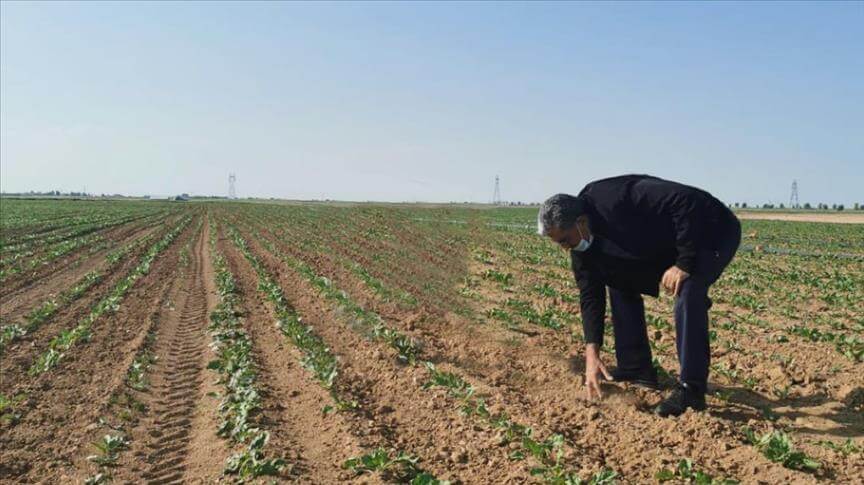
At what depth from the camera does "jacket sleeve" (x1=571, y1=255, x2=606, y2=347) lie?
4344 millimetres

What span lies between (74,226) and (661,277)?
3388 centimetres

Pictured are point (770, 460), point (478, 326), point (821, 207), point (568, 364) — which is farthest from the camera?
point (821, 207)

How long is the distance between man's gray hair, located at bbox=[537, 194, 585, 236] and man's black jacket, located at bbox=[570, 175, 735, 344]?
0.86ft

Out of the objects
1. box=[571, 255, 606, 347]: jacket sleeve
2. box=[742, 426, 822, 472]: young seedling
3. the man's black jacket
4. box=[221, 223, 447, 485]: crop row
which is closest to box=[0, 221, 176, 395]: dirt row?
box=[221, 223, 447, 485]: crop row

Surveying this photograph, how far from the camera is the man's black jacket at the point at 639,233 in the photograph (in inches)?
154

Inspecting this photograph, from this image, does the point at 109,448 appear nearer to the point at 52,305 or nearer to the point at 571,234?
the point at 571,234

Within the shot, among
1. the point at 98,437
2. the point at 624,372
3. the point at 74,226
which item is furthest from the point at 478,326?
the point at 74,226

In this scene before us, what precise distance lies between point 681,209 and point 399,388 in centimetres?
→ 273

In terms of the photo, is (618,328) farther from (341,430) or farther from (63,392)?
(63,392)

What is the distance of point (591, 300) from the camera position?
444 cm

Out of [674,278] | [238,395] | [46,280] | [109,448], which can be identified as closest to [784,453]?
[674,278]

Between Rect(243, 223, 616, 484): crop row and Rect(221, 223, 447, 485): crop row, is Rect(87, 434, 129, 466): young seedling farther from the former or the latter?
Rect(243, 223, 616, 484): crop row

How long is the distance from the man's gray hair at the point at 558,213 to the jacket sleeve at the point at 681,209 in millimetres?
449

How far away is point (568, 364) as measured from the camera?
19.3ft
